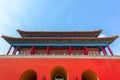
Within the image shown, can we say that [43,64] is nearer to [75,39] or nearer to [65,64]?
[65,64]

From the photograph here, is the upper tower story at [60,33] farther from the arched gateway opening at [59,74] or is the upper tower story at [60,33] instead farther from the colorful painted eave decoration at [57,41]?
the arched gateway opening at [59,74]

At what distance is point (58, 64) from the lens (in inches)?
572

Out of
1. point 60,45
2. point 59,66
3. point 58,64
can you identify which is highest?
point 60,45

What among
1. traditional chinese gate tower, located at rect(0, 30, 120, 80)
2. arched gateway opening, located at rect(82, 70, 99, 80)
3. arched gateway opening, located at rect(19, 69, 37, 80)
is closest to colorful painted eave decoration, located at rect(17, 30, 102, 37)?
traditional chinese gate tower, located at rect(0, 30, 120, 80)

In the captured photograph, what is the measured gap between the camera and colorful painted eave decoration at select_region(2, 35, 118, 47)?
63.9ft

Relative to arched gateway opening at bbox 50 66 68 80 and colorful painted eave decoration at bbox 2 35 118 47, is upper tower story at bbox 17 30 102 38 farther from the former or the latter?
arched gateway opening at bbox 50 66 68 80

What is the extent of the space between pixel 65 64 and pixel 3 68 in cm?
568

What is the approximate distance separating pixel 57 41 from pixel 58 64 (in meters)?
5.65

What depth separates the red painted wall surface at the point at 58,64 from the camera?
13.8 metres

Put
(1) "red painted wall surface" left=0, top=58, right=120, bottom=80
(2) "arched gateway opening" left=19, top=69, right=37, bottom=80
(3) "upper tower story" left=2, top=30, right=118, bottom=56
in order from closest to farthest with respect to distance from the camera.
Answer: (1) "red painted wall surface" left=0, top=58, right=120, bottom=80, (2) "arched gateway opening" left=19, top=69, right=37, bottom=80, (3) "upper tower story" left=2, top=30, right=118, bottom=56

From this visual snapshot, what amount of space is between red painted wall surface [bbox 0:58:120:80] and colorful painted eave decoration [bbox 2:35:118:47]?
5053mm

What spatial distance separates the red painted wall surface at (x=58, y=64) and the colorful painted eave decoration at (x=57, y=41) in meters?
5.05

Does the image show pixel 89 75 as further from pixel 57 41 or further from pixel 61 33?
pixel 61 33

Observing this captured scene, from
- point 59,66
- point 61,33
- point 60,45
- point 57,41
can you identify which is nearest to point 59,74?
point 59,66
